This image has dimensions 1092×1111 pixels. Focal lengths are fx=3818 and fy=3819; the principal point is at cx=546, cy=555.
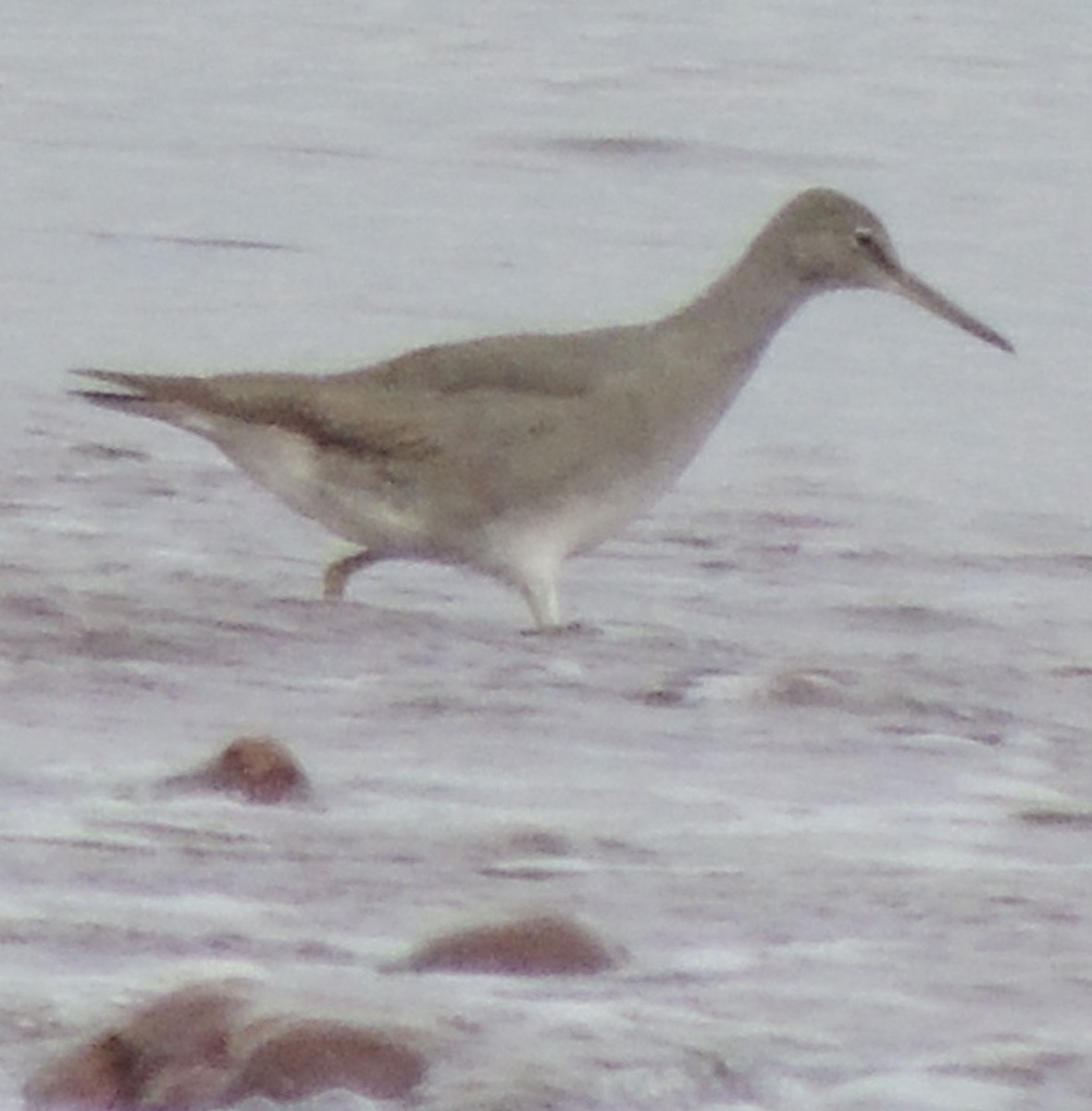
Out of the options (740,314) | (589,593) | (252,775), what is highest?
(740,314)

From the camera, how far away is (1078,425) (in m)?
7.72

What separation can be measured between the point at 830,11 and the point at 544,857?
7.80 metres

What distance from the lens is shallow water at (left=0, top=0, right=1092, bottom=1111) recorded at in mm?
3695

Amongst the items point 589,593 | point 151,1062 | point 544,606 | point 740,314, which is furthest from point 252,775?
point 740,314

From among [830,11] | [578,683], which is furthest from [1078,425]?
[830,11]

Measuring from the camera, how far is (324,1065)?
11.0 ft

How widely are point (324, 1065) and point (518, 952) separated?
0.41 meters

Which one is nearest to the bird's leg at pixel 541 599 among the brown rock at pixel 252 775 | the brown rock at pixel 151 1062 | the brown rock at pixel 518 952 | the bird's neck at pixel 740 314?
the bird's neck at pixel 740 314

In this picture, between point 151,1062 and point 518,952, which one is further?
point 518,952

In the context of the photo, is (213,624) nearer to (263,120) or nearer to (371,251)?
(371,251)

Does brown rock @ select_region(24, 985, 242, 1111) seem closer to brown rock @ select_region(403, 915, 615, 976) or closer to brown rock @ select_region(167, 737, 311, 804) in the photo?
brown rock @ select_region(403, 915, 615, 976)

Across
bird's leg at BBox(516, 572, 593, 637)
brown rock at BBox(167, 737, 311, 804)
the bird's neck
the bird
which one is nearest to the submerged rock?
brown rock at BBox(167, 737, 311, 804)

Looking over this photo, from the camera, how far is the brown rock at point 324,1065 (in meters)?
3.33

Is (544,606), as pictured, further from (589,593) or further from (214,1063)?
(214,1063)
